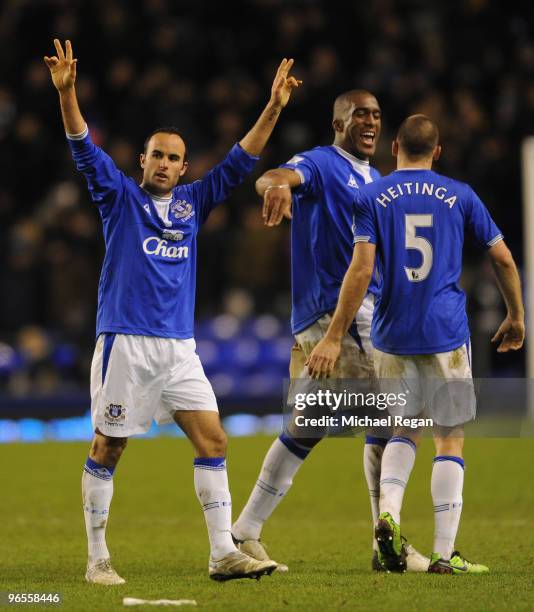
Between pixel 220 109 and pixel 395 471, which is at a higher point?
pixel 220 109

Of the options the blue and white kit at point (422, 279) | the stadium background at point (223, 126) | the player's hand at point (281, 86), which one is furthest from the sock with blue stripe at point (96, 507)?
the stadium background at point (223, 126)

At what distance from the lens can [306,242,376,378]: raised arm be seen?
6.57 m

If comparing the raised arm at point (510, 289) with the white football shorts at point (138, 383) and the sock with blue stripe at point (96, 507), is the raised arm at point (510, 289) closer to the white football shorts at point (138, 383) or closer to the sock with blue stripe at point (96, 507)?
the white football shorts at point (138, 383)

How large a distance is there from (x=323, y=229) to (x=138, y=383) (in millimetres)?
1339

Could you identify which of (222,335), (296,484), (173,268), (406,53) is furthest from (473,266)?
(173,268)

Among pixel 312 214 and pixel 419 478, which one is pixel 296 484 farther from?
pixel 312 214

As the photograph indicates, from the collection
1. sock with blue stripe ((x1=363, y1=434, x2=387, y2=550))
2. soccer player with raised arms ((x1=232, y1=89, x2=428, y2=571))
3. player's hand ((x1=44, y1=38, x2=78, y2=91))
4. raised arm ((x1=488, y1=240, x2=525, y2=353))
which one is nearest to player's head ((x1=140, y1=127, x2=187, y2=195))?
player's hand ((x1=44, y1=38, x2=78, y2=91))

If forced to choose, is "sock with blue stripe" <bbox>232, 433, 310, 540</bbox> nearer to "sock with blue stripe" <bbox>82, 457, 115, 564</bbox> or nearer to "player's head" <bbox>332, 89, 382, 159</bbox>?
"sock with blue stripe" <bbox>82, 457, 115, 564</bbox>

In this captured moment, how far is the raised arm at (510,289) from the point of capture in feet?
21.9

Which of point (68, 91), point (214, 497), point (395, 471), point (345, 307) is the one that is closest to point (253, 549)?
point (214, 497)

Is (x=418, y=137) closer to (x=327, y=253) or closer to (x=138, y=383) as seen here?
(x=327, y=253)

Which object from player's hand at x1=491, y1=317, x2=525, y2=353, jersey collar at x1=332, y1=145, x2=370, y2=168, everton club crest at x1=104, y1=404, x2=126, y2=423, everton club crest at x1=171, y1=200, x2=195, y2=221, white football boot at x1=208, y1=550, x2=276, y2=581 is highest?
jersey collar at x1=332, y1=145, x2=370, y2=168

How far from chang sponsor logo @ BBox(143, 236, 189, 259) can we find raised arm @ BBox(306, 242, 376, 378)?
2.62 feet

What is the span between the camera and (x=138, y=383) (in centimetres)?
655
